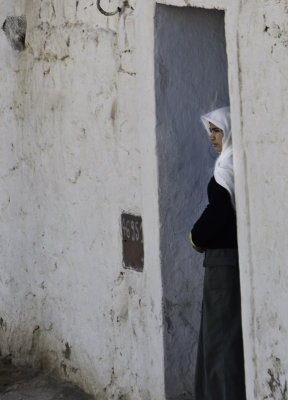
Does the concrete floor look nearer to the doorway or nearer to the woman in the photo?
the doorway

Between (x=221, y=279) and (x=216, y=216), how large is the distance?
0.89ft

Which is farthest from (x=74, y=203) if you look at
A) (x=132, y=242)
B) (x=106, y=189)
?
(x=132, y=242)

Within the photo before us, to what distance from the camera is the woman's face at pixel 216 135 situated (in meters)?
4.63

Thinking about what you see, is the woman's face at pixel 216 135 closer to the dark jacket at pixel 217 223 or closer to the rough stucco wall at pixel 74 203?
the dark jacket at pixel 217 223

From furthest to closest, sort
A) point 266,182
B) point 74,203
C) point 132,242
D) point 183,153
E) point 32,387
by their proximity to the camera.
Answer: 1. point 32,387
2. point 74,203
3. point 132,242
4. point 183,153
5. point 266,182

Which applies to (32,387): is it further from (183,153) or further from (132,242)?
(183,153)

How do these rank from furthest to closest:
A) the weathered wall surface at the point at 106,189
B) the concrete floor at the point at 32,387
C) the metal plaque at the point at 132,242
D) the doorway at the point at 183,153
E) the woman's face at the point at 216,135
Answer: the concrete floor at the point at 32,387 → the metal plaque at the point at 132,242 → the doorway at the point at 183,153 → the woman's face at the point at 216,135 → the weathered wall surface at the point at 106,189

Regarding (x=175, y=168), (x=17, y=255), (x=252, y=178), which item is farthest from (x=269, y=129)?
(x=17, y=255)

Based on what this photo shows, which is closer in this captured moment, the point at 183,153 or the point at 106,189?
the point at 183,153

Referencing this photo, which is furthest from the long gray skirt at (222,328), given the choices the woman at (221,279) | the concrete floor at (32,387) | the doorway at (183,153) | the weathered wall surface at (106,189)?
the concrete floor at (32,387)

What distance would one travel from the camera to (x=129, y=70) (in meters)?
5.14

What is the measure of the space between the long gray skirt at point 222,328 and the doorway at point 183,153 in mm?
381

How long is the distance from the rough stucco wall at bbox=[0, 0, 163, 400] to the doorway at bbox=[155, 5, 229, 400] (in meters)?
0.09

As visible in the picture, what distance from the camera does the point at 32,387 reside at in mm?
6059
